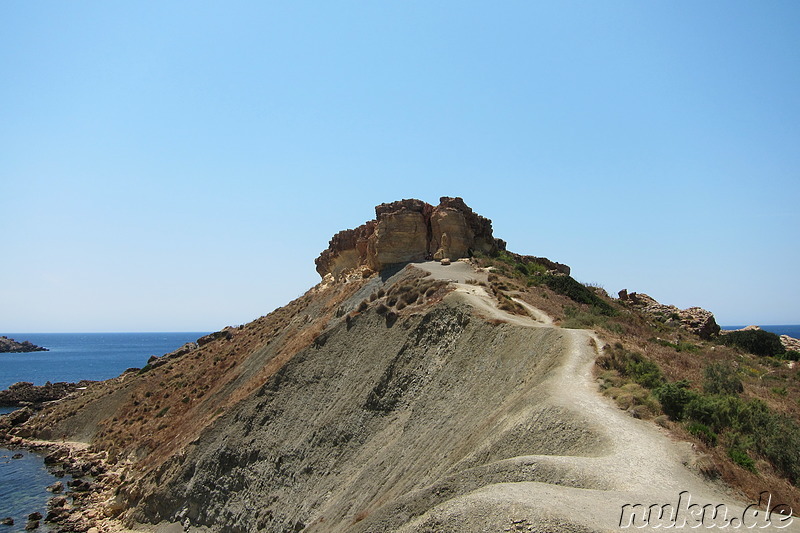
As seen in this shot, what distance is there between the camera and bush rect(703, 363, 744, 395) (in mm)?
14789

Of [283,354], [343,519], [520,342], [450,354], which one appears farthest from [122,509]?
[520,342]

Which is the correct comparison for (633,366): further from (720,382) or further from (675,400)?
(675,400)

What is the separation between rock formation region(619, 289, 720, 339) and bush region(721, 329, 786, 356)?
7.22ft

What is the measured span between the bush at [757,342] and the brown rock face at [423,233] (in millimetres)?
17322

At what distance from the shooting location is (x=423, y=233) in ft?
125

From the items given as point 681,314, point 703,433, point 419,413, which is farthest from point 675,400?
point 681,314

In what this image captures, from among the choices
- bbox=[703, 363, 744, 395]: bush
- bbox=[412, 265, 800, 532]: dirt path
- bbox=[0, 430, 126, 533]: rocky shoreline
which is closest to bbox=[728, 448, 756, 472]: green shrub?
bbox=[412, 265, 800, 532]: dirt path

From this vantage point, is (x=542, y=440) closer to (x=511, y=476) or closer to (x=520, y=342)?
(x=511, y=476)

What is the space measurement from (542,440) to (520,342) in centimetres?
720

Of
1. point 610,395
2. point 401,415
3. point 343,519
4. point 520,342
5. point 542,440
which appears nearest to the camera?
point 542,440

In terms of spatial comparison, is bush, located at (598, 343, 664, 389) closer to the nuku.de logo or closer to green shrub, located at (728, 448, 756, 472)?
green shrub, located at (728, 448, 756, 472)

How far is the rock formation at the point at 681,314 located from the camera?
116 ft

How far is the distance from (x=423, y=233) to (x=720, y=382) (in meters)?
24.7

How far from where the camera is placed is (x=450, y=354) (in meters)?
21.8
